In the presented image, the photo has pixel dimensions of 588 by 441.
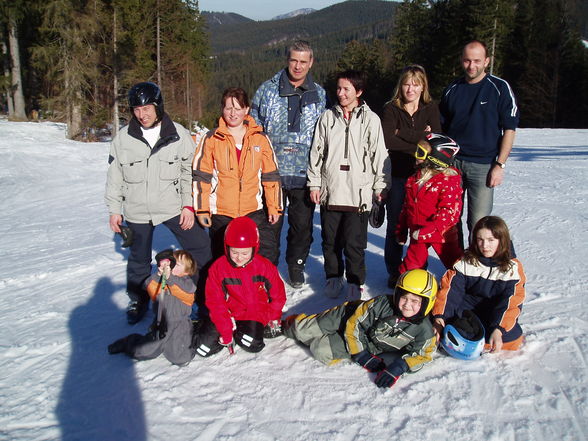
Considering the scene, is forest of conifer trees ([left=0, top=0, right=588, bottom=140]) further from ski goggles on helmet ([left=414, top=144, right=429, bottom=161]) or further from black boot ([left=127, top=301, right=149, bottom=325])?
ski goggles on helmet ([left=414, top=144, right=429, bottom=161])

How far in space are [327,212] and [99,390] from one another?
2.27 metres

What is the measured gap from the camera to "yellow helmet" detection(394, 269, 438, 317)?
289 cm

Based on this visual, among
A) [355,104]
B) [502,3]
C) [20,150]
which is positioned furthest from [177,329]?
[502,3]

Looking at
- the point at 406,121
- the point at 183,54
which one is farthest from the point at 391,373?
the point at 183,54

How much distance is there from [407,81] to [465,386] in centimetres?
243

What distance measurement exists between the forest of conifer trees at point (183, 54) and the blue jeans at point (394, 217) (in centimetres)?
1694

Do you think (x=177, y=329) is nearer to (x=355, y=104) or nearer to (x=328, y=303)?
(x=328, y=303)

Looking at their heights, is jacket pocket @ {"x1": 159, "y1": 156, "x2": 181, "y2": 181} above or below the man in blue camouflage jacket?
below

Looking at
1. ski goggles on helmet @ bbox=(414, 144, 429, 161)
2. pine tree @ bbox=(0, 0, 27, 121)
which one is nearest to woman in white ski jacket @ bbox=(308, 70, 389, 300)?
ski goggles on helmet @ bbox=(414, 144, 429, 161)

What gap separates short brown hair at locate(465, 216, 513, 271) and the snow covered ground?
659 mm

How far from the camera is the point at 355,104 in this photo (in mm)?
3682

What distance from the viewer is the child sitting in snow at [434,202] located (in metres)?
3.43

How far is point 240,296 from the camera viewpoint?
327 centimetres

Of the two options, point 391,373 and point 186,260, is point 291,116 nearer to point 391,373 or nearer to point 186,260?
point 186,260
